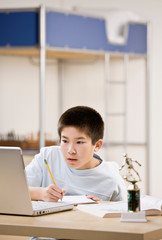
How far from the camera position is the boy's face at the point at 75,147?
6.70 ft

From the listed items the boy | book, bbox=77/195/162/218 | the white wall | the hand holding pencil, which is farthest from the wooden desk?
the white wall

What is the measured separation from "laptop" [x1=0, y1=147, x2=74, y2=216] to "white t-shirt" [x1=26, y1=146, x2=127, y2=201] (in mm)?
437

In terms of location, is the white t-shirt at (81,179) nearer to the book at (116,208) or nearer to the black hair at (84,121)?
the black hair at (84,121)

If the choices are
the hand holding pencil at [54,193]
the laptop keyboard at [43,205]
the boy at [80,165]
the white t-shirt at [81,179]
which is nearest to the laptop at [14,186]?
the laptop keyboard at [43,205]

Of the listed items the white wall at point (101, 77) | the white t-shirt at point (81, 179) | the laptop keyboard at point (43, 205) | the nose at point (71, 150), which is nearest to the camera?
the laptop keyboard at point (43, 205)

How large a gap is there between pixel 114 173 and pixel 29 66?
3772 millimetres

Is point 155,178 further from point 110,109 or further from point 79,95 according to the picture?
point 79,95

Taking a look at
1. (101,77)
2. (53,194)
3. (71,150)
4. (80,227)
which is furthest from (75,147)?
(101,77)

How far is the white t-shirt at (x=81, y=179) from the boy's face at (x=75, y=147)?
0.22ft

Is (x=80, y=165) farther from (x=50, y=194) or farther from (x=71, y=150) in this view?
(x=50, y=194)

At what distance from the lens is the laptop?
160 cm

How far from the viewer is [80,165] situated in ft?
6.86

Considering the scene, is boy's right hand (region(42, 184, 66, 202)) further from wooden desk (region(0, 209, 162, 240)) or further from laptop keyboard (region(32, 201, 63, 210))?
wooden desk (region(0, 209, 162, 240))

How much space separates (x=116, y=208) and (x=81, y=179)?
1.37 ft
